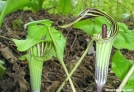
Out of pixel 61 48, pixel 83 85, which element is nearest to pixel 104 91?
pixel 83 85

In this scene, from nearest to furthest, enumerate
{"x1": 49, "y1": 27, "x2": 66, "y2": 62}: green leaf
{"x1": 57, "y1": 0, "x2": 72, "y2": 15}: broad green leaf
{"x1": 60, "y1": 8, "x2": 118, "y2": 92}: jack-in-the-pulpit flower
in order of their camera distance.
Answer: {"x1": 60, "y1": 8, "x2": 118, "y2": 92}: jack-in-the-pulpit flower → {"x1": 49, "y1": 27, "x2": 66, "y2": 62}: green leaf → {"x1": 57, "y1": 0, "x2": 72, "y2": 15}: broad green leaf

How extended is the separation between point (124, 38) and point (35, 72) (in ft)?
0.90

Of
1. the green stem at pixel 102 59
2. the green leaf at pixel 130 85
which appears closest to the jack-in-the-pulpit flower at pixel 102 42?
the green stem at pixel 102 59

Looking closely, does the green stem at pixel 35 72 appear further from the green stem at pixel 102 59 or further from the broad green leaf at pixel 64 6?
the broad green leaf at pixel 64 6

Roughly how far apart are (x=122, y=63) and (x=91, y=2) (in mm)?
1657

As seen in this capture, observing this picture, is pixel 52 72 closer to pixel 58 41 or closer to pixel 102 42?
pixel 58 41

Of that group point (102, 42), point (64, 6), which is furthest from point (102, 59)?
point (64, 6)

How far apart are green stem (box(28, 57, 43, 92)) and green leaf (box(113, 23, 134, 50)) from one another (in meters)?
0.24

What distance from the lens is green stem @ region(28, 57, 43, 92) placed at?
0.81m

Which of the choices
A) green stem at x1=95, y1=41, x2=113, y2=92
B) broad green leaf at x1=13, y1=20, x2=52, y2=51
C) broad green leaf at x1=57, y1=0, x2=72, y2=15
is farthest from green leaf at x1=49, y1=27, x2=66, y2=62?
broad green leaf at x1=57, y1=0, x2=72, y2=15

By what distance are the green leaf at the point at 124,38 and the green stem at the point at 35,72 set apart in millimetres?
241

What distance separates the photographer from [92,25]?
0.88 meters

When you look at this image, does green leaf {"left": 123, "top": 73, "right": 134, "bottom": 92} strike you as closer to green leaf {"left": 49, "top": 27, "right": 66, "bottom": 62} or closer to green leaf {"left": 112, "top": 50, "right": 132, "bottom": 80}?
green leaf {"left": 112, "top": 50, "right": 132, "bottom": 80}

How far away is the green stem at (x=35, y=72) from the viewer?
807mm
